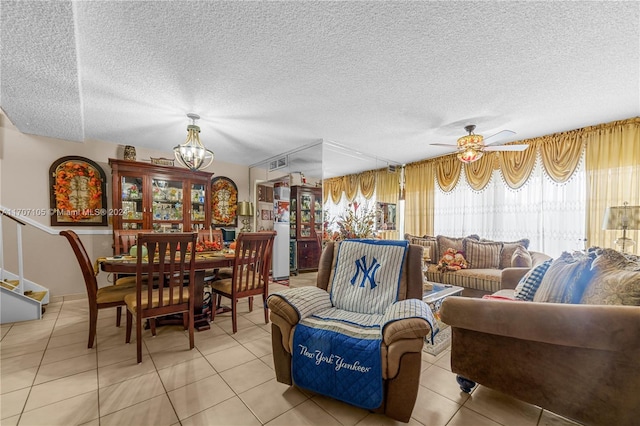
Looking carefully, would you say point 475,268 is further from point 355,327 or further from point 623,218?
point 355,327

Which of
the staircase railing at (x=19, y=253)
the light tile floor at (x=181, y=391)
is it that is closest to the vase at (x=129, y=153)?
the staircase railing at (x=19, y=253)

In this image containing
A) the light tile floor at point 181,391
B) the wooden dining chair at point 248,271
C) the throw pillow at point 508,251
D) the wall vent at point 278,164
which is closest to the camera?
the light tile floor at point 181,391

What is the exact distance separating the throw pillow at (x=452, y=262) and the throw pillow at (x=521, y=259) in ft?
1.98

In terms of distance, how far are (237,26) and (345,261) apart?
181 centimetres

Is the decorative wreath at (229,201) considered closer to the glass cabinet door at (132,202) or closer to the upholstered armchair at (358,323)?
the glass cabinet door at (132,202)

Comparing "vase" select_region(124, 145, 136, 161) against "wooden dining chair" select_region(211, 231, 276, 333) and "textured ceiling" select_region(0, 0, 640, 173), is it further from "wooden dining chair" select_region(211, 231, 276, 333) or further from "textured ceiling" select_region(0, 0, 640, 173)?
"wooden dining chair" select_region(211, 231, 276, 333)

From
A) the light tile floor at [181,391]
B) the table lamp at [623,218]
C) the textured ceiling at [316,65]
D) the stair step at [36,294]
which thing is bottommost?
the light tile floor at [181,391]

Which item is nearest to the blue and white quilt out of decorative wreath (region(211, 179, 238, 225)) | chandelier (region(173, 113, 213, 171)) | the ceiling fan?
the ceiling fan

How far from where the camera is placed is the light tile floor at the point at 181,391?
1.42 meters

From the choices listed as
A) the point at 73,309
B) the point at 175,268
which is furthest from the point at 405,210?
the point at 73,309

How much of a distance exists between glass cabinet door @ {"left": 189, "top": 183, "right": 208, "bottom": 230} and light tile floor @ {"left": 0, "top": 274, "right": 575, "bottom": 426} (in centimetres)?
222

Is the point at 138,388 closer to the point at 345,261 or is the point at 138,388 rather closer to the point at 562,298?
the point at 345,261

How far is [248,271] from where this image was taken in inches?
104

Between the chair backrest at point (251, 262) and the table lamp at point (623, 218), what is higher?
the table lamp at point (623, 218)
